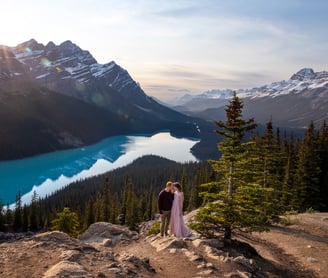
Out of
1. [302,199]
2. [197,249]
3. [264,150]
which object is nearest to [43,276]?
[197,249]

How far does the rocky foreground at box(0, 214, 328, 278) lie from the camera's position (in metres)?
13.2

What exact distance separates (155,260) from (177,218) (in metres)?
3.99

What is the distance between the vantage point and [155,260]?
15867 millimetres

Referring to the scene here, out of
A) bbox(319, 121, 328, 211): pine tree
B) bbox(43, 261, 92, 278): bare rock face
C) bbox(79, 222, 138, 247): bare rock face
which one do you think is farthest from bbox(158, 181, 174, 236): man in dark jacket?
bbox(319, 121, 328, 211): pine tree

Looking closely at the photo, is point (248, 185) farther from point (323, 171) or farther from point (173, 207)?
point (323, 171)

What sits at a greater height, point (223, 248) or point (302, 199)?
point (223, 248)

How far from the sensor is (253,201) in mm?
18406

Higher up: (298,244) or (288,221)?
(298,244)

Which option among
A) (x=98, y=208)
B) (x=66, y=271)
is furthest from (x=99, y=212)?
(x=66, y=271)

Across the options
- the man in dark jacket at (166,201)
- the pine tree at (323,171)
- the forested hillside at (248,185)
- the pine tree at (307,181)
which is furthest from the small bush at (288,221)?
the pine tree at (323,171)

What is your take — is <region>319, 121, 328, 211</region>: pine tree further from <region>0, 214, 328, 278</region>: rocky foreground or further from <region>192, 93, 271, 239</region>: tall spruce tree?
<region>192, 93, 271, 239</region>: tall spruce tree

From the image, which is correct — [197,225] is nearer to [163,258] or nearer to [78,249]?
[163,258]

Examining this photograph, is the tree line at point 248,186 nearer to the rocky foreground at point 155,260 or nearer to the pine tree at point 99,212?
the pine tree at point 99,212

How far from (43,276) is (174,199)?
358 inches
